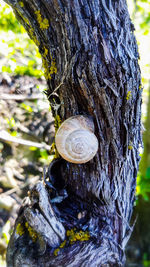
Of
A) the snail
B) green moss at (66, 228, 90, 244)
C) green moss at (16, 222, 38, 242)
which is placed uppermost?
the snail

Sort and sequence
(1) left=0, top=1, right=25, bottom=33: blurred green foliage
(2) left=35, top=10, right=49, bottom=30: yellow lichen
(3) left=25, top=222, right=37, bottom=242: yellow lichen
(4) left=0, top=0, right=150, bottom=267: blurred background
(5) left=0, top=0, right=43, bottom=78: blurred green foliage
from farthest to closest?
(4) left=0, top=0, right=150, bottom=267: blurred background, (1) left=0, top=1, right=25, bottom=33: blurred green foliage, (5) left=0, top=0, right=43, bottom=78: blurred green foliage, (3) left=25, top=222, right=37, bottom=242: yellow lichen, (2) left=35, top=10, right=49, bottom=30: yellow lichen

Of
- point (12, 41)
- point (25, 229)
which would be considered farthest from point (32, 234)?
point (12, 41)

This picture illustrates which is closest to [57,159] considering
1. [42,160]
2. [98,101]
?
[98,101]

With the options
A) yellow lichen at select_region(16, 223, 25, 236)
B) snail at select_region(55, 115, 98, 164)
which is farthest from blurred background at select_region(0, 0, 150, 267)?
snail at select_region(55, 115, 98, 164)

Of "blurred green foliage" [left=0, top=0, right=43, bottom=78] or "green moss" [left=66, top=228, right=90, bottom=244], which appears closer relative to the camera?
"green moss" [left=66, top=228, right=90, bottom=244]

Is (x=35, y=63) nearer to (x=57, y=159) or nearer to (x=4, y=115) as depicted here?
(x=4, y=115)

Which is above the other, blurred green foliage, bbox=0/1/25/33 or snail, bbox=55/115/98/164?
blurred green foliage, bbox=0/1/25/33

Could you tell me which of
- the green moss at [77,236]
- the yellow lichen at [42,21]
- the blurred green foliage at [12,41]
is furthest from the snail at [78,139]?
the blurred green foliage at [12,41]

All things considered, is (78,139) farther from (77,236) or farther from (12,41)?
(12,41)

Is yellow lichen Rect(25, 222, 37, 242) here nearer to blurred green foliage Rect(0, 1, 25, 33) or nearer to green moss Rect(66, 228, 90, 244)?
green moss Rect(66, 228, 90, 244)
